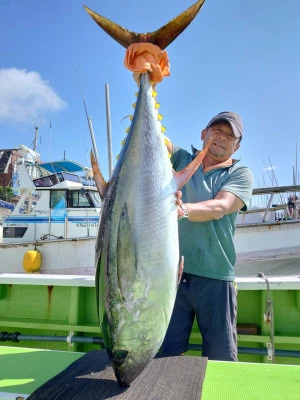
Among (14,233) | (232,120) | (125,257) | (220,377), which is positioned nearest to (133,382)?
(220,377)

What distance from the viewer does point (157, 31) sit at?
6.34 feet

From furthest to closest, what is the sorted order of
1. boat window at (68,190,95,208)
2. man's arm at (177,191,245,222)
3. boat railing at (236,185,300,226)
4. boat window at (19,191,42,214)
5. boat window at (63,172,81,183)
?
boat window at (63,172,81,183) → boat window at (19,191,42,214) → boat window at (68,190,95,208) → boat railing at (236,185,300,226) → man's arm at (177,191,245,222)

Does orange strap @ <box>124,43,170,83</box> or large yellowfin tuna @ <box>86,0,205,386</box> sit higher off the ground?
orange strap @ <box>124,43,170,83</box>

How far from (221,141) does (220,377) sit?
1330 millimetres

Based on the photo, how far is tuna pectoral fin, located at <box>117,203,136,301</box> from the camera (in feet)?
4.62

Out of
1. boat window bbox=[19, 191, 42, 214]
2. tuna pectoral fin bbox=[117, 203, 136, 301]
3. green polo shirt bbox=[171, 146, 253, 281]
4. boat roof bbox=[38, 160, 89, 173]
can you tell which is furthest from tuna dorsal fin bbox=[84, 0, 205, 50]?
boat roof bbox=[38, 160, 89, 173]

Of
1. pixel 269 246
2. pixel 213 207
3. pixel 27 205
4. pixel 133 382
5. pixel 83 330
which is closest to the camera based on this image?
pixel 133 382

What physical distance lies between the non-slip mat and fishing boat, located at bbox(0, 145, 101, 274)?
7185 millimetres

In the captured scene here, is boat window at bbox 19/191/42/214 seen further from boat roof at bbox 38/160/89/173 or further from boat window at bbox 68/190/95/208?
boat roof at bbox 38/160/89/173

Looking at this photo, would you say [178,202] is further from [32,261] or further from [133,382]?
[32,261]

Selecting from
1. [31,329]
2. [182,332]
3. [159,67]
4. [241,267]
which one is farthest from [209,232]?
[241,267]

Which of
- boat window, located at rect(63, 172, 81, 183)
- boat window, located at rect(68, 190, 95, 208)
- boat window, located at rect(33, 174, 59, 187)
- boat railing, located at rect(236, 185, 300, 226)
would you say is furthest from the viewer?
boat window, located at rect(63, 172, 81, 183)

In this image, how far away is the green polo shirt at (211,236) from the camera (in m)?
2.10

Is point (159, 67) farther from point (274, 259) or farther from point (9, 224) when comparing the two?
point (9, 224)
